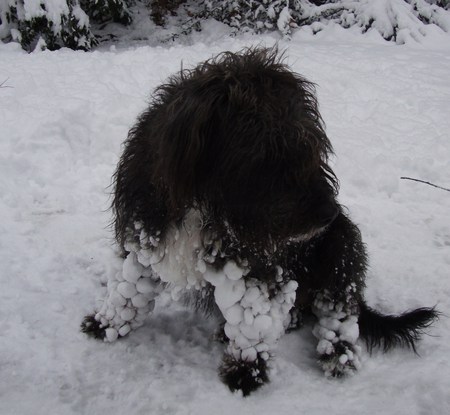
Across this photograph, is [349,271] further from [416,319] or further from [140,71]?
[140,71]

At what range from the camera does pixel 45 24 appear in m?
7.13

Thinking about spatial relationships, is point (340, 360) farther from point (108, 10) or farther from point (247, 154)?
point (108, 10)

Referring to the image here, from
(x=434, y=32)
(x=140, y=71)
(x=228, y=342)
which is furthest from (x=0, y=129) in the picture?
(x=434, y=32)

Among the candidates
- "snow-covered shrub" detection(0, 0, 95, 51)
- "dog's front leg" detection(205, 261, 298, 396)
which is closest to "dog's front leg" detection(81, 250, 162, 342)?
"dog's front leg" detection(205, 261, 298, 396)

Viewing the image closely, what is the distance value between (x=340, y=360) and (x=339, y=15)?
7558 mm

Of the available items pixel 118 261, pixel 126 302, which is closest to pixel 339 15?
pixel 118 261

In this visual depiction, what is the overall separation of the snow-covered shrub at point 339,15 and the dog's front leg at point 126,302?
676cm

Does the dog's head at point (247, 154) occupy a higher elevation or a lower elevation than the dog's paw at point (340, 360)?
higher

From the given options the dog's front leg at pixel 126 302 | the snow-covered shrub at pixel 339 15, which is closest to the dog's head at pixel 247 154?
the dog's front leg at pixel 126 302

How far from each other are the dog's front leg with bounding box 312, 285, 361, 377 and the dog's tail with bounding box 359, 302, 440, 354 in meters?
0.12

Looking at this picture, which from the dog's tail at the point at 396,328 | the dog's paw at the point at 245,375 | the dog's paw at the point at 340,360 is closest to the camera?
the dog's paw at the point at 245,375

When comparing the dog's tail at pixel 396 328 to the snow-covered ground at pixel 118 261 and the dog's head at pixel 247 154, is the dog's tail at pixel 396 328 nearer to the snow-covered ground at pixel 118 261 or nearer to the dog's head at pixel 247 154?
the snow-covered ground at pixel 118 261

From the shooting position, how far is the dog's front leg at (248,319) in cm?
212

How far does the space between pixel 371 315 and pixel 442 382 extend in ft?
1.74
